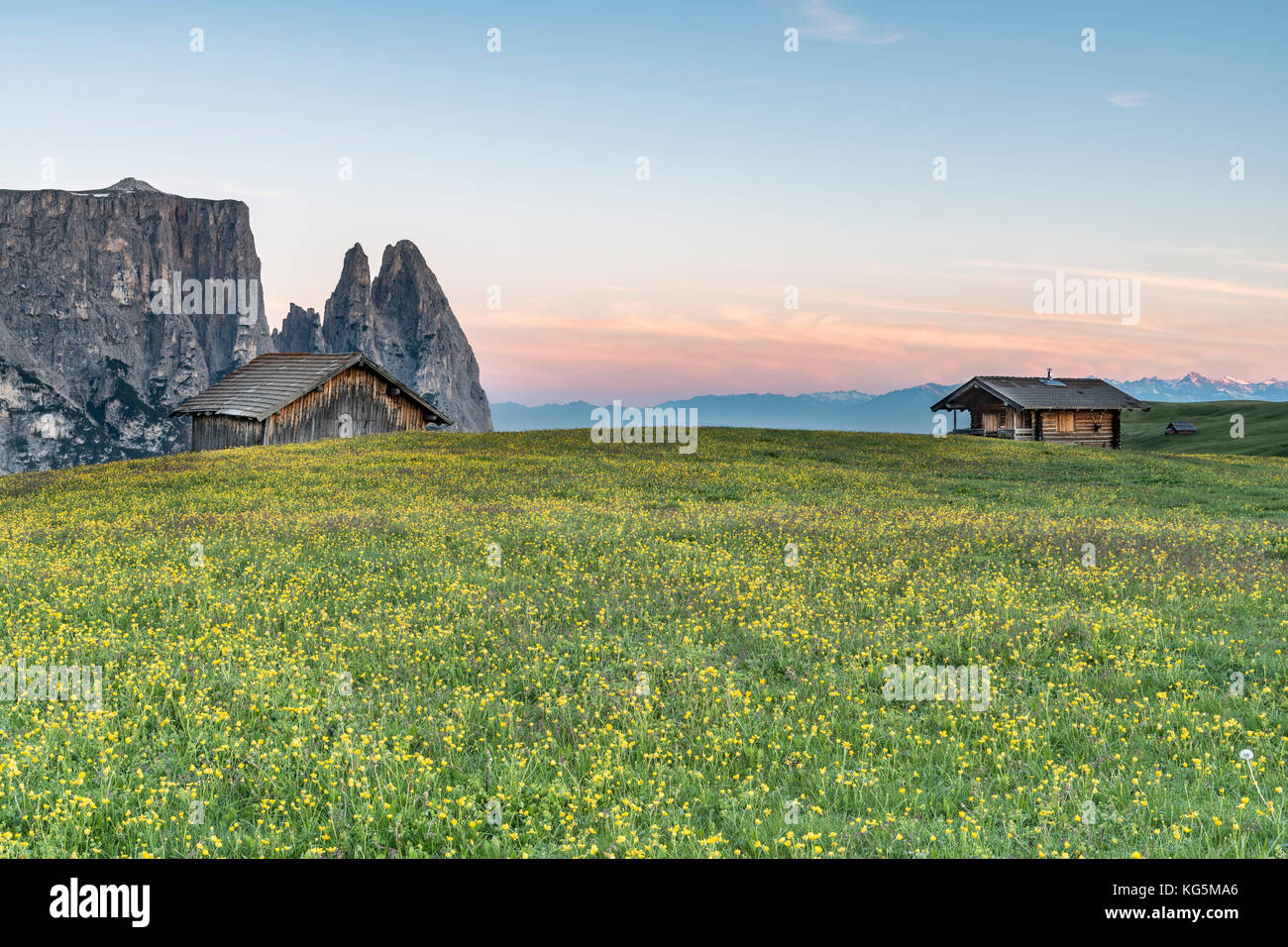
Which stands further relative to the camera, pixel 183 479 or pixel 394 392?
pixel 394 392

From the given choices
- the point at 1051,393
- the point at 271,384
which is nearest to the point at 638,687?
the point at 271,384

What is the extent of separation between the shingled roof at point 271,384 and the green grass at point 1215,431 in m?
62.4

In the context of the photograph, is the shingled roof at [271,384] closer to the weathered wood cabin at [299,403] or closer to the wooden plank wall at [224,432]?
the weathered wood cabin at [299,403]

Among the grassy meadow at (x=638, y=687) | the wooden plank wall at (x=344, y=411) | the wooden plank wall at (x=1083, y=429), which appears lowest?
Result: the grassy meadow at (x=638, y=687)

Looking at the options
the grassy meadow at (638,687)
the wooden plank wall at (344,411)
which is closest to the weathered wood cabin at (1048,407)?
the wooden plank wall at (344,411)

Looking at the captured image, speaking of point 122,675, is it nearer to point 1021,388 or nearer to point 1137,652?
point 1137,652

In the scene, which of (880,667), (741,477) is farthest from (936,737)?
(741,477)

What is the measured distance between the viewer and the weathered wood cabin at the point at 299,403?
50312 mm

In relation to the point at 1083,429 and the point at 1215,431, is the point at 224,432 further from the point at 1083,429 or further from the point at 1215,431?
the point at 1215,431

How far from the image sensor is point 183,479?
30109 mm

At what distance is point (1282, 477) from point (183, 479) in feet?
150

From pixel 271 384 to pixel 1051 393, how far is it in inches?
2491
